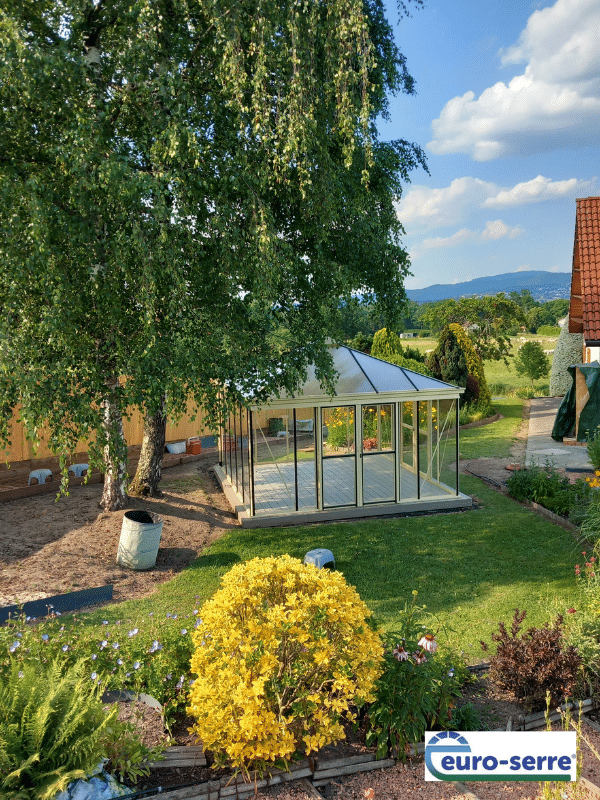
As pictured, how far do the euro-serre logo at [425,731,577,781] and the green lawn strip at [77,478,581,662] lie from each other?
8.22ft

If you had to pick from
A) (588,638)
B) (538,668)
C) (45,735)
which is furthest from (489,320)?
(45,735)

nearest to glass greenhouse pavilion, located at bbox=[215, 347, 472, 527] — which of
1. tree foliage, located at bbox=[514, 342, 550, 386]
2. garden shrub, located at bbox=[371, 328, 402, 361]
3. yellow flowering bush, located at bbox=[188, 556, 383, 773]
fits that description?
yellow flowering bush, located at bbox=[188, 556, 383, 773]

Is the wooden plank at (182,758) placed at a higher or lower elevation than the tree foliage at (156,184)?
lower

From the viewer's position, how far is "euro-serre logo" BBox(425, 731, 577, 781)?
9.45ft

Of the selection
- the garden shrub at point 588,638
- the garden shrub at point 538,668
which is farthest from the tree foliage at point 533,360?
the garden shrub at point 538,668

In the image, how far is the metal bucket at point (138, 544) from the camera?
27.4 feet

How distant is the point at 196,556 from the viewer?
9008 millimetres

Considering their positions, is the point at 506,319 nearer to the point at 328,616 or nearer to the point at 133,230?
the point at 133,230

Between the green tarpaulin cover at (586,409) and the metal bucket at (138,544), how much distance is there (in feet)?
33.4

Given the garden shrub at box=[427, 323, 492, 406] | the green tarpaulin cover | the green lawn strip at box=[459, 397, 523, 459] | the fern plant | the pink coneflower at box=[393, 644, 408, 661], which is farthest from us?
the garden shrub at box=[427, 323, 492, 406]

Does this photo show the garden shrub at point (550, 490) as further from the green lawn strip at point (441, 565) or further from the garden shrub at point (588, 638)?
the garden shrub at point (588, 638)

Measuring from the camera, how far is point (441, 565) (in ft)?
27.7

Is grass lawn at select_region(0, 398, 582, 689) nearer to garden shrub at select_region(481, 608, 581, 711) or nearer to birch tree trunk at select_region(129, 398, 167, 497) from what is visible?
garden shrub at select_region(481, 608, 581, 711)

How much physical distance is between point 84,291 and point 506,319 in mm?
21086
